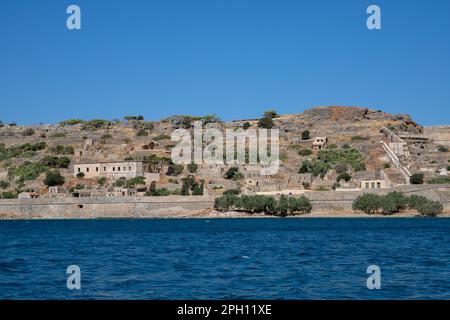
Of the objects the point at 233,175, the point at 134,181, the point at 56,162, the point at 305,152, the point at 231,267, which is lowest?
the point at 231,267

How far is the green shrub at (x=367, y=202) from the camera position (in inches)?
2233

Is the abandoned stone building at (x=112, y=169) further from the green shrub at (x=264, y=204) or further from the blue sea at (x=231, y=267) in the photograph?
the blue sea at (x=231, y=267)

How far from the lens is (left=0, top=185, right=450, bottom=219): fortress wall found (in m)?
57.9

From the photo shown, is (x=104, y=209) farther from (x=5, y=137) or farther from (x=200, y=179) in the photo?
(x=5, y=137)

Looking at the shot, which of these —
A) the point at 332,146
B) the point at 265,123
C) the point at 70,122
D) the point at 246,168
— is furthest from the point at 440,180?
the point at 70,122

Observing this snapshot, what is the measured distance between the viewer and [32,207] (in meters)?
64.9

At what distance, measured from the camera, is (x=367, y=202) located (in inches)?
2237

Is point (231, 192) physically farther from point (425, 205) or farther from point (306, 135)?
point (306, 135)

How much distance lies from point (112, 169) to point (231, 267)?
54.3 m

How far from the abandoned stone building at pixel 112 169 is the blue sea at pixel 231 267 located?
38.1 m

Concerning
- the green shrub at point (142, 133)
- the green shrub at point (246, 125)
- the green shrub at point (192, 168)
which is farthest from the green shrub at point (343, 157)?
the green shrub at point (142, 133)

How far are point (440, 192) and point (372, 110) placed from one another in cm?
4452

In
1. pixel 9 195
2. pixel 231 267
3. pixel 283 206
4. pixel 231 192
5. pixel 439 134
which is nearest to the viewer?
pixel 231 267
